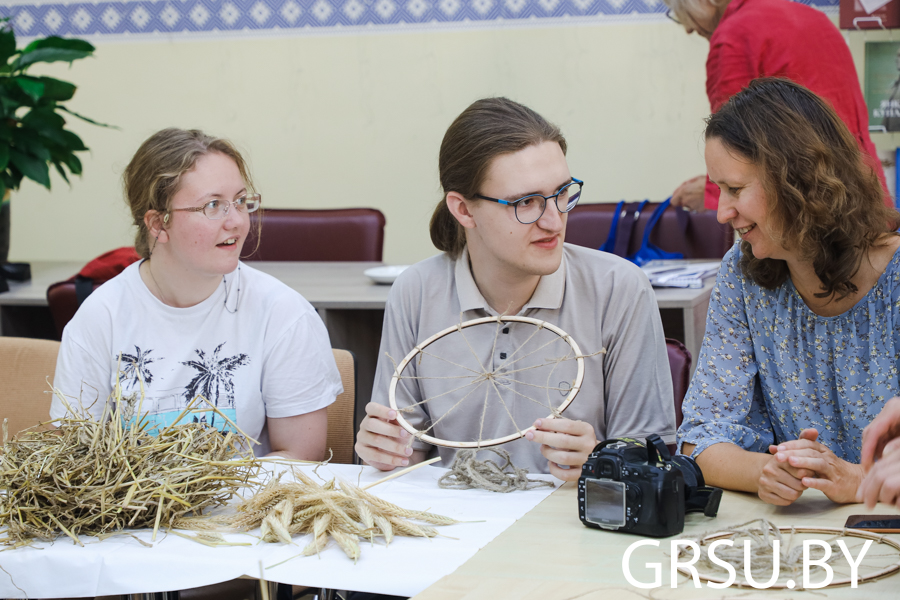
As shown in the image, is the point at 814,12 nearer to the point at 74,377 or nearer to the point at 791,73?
the point at 791,73

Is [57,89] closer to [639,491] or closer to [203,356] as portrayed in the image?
[203,356]

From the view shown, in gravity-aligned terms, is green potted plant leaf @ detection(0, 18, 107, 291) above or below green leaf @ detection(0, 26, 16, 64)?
below

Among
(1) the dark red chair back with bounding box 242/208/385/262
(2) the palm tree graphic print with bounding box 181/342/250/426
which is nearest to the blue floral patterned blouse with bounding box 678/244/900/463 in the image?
(2) the palm tree graphic print with bounding box 181/342/250/426

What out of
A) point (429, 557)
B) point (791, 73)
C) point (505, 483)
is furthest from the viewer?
point (791, 73)

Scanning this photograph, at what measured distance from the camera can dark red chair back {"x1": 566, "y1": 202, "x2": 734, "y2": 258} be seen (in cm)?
319

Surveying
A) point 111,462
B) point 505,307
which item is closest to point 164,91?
point 505,307

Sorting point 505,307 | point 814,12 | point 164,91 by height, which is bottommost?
point 505,307

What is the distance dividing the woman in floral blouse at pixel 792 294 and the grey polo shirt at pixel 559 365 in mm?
107

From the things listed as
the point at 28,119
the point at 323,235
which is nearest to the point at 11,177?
the point at 28,119

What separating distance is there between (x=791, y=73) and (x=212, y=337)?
1.94 m

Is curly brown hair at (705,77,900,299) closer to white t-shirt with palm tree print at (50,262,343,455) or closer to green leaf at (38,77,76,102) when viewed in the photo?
white t-shirt with palm tree print at (50,262,343,455)

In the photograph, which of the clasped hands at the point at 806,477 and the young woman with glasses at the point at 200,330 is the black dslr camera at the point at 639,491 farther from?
the young woman with glasses at the point at 200,330

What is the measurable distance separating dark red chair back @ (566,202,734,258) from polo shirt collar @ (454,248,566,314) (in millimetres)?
1519

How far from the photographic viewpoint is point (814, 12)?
9.28ft
